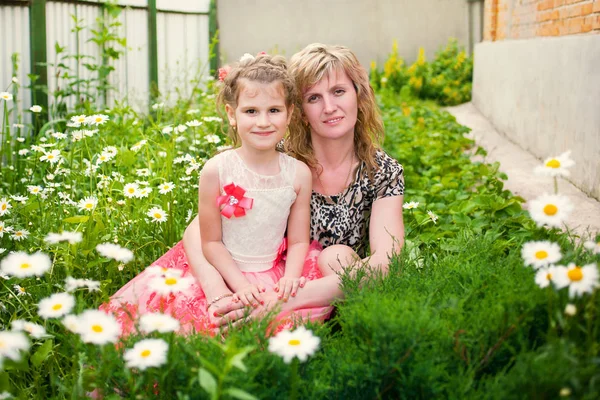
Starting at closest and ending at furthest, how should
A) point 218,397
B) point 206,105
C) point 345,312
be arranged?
point 218,397
point 345,312
point 206,105

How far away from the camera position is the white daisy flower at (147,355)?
1.45 metres

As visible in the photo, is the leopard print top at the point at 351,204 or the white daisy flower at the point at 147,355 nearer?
the white daisy flower at the point at 147,355

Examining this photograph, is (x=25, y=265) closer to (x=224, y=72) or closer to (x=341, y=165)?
(x=224, y=72)

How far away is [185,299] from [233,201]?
396mm

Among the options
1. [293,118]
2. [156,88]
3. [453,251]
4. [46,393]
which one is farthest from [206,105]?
[46,393]

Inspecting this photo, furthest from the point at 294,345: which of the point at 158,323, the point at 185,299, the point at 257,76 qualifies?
the point at 257,76

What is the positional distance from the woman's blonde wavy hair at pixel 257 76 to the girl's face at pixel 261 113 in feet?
0.06

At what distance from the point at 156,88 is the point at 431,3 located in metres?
4.44

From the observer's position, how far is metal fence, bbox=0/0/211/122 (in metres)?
5.18

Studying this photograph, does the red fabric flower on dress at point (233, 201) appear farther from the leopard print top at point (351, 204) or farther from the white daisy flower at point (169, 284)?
the white daisy flower at point (169, 284)

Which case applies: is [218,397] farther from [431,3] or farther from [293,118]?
[431,3]

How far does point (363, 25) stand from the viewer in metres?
9.82

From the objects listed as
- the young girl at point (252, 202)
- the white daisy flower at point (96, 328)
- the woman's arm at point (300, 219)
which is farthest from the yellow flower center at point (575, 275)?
the woman's arm at point (300, 219)

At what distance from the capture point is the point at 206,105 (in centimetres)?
622
